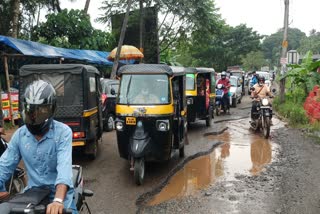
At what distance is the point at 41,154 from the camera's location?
2.85m

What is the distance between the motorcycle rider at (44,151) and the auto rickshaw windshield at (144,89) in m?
4.54

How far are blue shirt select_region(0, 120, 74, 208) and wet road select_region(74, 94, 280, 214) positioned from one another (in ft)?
9.36

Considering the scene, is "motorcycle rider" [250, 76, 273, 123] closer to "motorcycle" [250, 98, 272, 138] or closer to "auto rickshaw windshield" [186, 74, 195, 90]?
"motorcycle" [250, 98, 272, 138]

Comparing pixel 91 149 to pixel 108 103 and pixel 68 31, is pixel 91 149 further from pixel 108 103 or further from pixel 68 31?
pixel 68 31

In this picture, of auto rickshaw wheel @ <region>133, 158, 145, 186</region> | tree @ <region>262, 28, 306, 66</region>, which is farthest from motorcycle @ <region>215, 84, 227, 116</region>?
tree @ <region>262, 28, 306, 66</region>

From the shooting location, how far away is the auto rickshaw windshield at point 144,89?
7445mm

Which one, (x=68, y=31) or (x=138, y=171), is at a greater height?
(x=68, y=31)

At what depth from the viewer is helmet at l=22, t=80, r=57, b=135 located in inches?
102

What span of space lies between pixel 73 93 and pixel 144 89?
174 centimetres

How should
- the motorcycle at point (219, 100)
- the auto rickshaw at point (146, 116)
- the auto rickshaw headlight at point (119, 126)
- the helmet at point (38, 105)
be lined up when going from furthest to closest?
the motorcycle at point (219, 100) → the auto rickshaw headlight at point (119, 126) → the auto rickshaw at point (146, 116) → the helmet at point (38, 105)

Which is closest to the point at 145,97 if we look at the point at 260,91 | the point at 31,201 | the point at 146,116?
the point at 146,116

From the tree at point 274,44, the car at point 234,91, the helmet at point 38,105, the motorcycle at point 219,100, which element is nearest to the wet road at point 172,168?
the helmet at point 38,105

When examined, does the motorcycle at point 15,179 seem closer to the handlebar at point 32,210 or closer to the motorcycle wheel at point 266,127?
the handlebar at point 32,210

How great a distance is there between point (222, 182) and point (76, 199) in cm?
427
